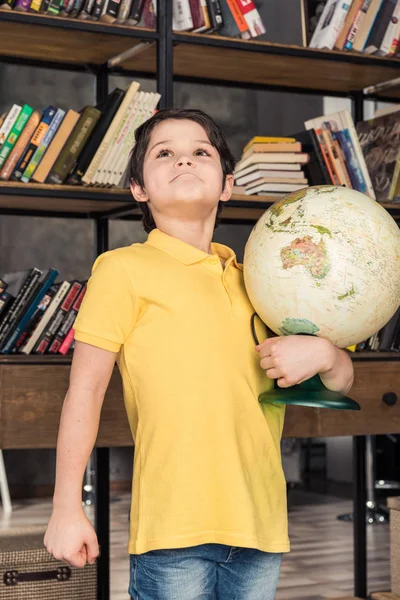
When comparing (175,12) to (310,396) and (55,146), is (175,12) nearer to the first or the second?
(55,146)

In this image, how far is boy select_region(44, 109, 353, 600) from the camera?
145 centimetres

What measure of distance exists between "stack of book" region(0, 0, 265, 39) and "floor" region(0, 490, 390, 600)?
7.20ft

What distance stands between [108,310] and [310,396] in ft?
1.22

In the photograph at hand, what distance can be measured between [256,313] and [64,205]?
4.68 feet

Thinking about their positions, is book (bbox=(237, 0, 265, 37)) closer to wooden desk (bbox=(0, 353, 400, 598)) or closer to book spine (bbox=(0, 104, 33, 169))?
book spine (bbox=(0, 104, 33, 169))

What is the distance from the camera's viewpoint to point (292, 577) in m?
3.96

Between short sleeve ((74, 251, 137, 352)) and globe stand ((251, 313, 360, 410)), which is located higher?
short sleeve ((74, 251, 137, 352))

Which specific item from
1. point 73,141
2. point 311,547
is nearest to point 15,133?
point 73,141

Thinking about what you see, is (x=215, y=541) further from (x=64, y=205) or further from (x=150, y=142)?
(x=64, y=205)

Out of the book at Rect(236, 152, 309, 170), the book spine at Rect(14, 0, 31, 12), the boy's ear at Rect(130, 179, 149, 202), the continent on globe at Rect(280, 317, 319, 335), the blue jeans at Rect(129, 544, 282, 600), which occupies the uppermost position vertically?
the book spine at Rect(14, 0, 31, 12)

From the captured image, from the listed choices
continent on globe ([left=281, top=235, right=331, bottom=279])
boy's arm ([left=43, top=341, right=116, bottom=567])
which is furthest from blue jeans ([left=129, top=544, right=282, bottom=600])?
continent on globe ([left=281, top=235, right=331, bottom=279])

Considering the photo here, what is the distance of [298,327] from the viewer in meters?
1.54

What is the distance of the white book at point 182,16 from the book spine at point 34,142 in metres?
0.50

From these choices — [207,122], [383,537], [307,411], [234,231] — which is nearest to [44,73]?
[234,231]
